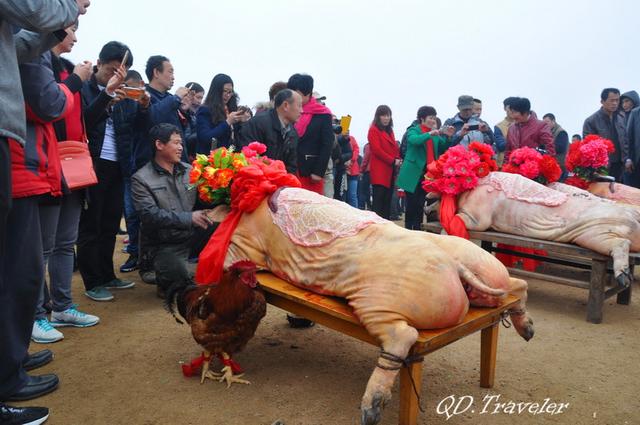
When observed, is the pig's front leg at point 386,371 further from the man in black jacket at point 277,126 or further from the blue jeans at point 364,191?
the blue jeans at point 364,191

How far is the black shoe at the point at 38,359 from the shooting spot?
120 inches

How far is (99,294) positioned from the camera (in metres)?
4.40

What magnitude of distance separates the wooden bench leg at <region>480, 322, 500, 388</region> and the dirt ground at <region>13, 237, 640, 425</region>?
0.07 metres

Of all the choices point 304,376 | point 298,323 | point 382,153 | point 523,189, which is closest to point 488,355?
point 304,376

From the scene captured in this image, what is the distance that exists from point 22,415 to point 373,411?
1753 millimetres

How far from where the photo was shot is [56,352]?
3312mm

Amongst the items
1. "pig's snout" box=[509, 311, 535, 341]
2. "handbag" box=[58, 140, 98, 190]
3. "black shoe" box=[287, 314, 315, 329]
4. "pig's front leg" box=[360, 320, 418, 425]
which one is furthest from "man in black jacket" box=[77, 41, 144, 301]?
"pig's snout" box=[509, 311, 535, 341]

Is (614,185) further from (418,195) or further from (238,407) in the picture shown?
(238,407)

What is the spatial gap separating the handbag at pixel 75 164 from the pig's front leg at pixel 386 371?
8.03 ft

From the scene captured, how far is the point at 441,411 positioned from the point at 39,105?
284 centimetres

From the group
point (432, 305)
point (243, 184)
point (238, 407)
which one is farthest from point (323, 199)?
point (238, 407)

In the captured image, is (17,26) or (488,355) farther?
(488,355)

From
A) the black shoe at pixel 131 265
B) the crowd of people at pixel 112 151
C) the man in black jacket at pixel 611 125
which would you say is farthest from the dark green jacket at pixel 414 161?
the black shoe at pixel 131 265

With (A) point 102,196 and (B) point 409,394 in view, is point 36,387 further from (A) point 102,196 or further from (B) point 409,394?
(B) point 409,394
